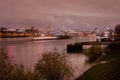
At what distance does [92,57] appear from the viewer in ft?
138

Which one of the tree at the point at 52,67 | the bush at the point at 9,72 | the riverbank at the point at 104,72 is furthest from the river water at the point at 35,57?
the bush at the point at 9,72

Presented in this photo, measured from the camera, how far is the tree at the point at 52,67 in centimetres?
1788

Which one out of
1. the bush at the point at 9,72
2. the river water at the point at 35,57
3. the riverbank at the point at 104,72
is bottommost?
the river water at the point at 35,57

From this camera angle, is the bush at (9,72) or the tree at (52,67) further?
the tree at (52,67)

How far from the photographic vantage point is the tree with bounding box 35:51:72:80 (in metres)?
17.9

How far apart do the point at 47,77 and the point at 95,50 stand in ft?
84.6

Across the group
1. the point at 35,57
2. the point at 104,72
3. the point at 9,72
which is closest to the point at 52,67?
the point at 104,72

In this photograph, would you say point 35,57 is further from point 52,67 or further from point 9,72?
point 9,72

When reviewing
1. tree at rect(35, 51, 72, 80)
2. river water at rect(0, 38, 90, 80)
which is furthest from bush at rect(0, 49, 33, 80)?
river water at rect(0, 38, 90, 80)

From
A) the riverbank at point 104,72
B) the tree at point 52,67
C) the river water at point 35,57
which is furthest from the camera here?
the river water at point 35,57

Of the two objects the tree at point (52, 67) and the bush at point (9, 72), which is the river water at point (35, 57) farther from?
the bush at point (9, 72)

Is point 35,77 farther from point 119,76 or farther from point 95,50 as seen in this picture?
point 95,50

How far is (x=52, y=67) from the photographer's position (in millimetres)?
17875

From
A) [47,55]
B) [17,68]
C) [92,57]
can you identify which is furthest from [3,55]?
[92,57]
